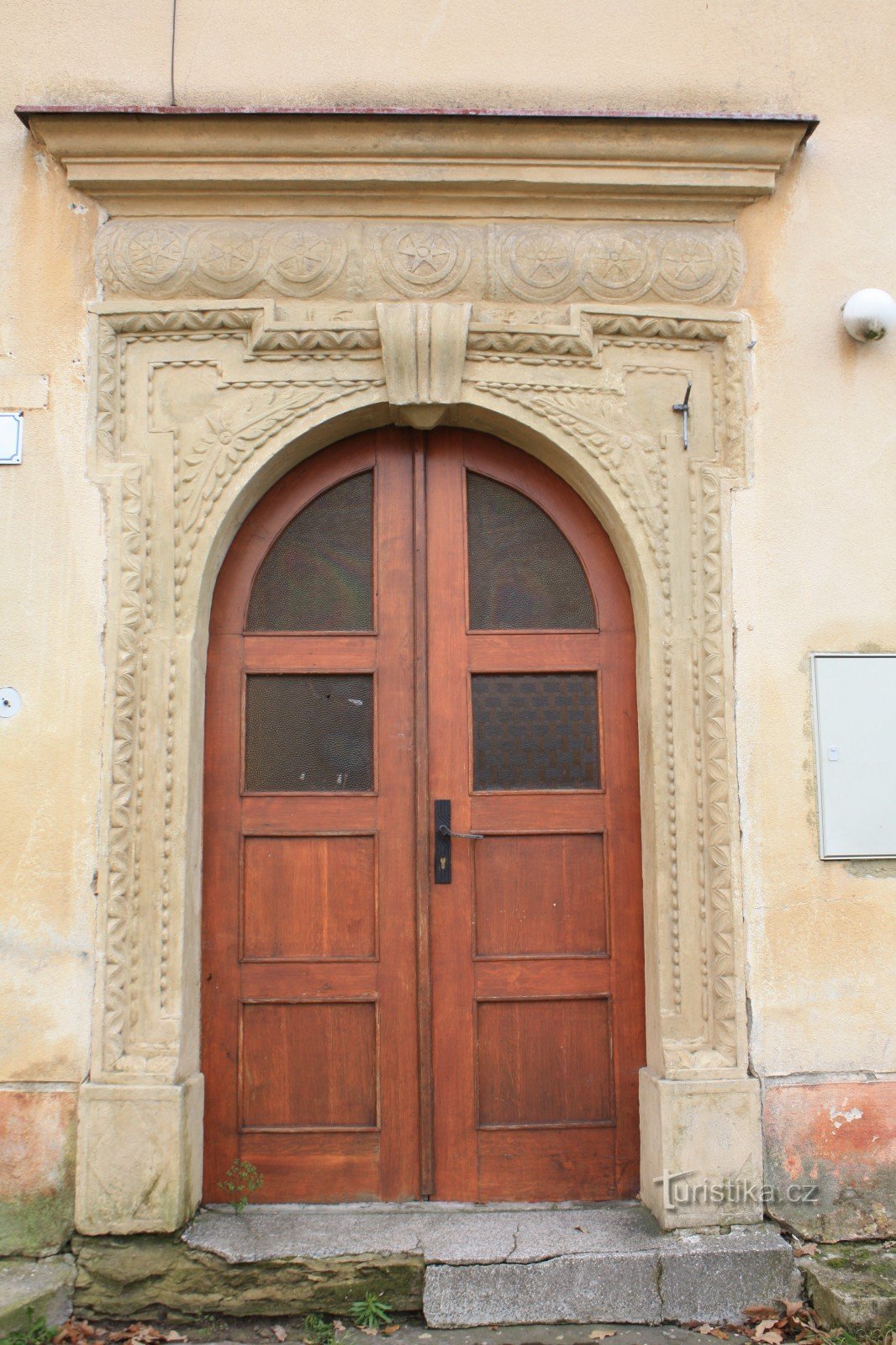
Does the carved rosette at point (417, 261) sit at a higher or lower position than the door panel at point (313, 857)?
higher

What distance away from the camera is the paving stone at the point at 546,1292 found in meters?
3.24

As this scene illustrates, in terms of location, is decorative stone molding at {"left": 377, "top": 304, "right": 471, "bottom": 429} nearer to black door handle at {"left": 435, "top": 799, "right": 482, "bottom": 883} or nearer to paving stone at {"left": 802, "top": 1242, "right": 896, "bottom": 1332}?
black door handle at {"left": 435, "top": 799, "right": 482, "bottom": 883}

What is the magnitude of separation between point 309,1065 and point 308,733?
117 cm

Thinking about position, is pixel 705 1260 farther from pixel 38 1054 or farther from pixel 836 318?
pixel 836 318

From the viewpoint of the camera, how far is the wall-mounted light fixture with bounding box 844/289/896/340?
3.70 m

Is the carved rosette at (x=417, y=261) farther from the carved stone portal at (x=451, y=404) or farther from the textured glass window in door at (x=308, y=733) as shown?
the textured glass window in door at (x=308, y=733)

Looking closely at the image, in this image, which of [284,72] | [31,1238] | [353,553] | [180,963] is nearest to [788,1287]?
[180,963]

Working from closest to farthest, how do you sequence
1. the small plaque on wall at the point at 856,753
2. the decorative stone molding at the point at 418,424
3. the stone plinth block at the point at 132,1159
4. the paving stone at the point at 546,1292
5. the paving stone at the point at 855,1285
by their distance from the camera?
the paving stone at the point at 855,1285 < the paving stone at the point at 546,1292 < the stone plinth block at the point at 132,1159 < the decorative stone molding at the point at 418,424 < the small plaque on wall at the point at 856,753

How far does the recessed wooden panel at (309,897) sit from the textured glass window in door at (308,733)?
0.21 m

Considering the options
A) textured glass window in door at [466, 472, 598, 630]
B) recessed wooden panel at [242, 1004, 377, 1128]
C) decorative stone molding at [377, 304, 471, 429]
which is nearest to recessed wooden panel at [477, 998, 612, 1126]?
recessed wooden panel at [242, 1004, 377, 1128]

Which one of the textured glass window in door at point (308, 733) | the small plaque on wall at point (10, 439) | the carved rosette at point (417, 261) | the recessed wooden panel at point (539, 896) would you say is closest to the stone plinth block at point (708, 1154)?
the recessed wooden panel at point (539, 896)

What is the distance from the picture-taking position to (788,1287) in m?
3.31

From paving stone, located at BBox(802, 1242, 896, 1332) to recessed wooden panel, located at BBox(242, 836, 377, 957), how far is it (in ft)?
5.79

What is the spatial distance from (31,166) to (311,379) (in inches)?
50.3
